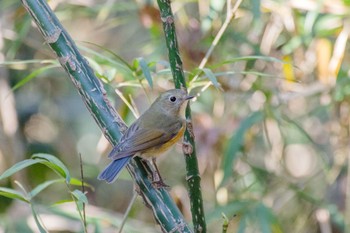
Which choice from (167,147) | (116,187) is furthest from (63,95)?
(167,147)

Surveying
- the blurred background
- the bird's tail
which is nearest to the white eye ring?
the blurred background

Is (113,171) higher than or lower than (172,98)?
lower

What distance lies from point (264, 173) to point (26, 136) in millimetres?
1553

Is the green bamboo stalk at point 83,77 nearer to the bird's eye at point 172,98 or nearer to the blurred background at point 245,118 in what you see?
the bird's eye at point 172,98

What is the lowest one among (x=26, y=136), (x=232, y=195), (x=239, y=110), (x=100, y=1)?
(x=232, y=195)

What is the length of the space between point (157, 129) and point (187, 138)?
96 cm

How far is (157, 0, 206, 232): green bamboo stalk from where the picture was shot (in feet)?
4.65

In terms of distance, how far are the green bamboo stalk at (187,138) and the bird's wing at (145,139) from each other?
1.20 feet

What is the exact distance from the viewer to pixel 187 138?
1431 millimetres

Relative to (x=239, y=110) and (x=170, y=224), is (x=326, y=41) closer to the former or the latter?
(x=239, y=110)

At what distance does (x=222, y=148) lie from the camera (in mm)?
3439

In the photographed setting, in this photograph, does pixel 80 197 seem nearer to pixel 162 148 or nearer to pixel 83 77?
pixel 83 77

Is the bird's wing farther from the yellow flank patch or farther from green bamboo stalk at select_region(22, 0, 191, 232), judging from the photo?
green bamboo stalk at select_region(22, 0, 191, 232)

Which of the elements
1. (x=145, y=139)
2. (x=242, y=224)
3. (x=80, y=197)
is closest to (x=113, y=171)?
(x=145, y=139)
